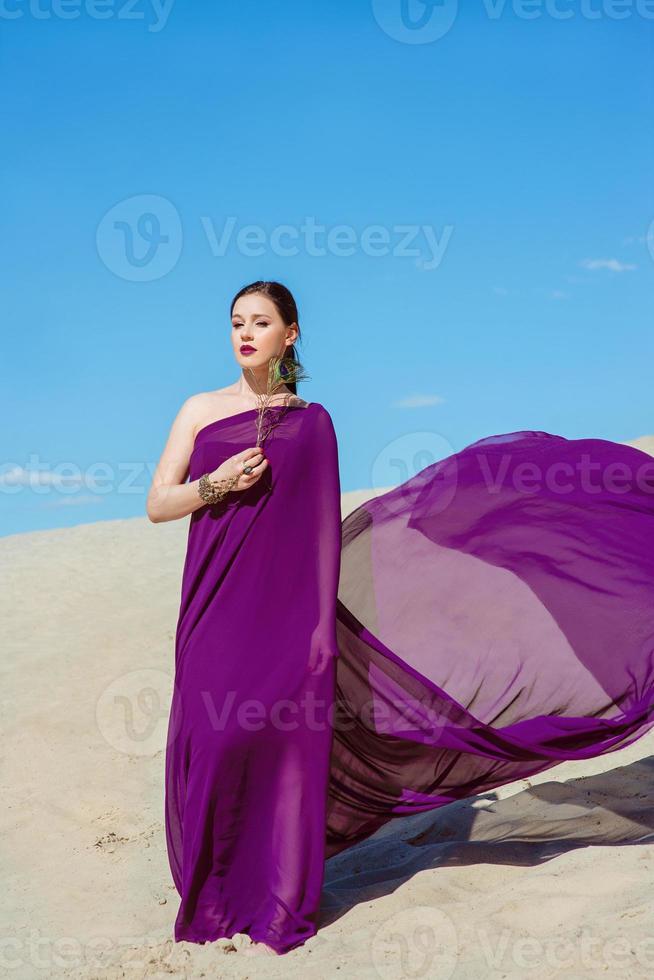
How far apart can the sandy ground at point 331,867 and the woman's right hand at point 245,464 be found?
66.0 inches

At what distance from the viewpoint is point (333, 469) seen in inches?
167

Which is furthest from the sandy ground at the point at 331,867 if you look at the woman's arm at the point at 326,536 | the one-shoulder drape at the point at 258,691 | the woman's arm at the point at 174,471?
the woman's arm at the point at 174,471

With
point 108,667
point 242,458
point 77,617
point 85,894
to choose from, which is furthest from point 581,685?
point 77,617

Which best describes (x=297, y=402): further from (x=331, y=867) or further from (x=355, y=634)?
(x=331, y=867)

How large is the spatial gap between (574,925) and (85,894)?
2.80 m

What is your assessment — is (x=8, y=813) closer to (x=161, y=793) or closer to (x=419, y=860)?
(x=161, y=793)

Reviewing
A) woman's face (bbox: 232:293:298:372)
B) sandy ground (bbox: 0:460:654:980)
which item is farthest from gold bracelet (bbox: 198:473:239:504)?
sandy ground (bbox: 0:460:654:980)

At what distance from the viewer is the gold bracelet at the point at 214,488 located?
13.4 ft

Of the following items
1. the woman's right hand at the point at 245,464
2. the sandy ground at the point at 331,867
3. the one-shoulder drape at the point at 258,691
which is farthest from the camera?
the woman's right hand at the point at 245,464

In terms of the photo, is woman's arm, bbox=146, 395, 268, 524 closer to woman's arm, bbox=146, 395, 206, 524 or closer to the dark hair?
woman's arm, bbox=146, 395, 206, 524

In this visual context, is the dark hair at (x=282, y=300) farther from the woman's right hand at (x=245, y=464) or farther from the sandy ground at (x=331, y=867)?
the sandy ground at (x=331, y=867)

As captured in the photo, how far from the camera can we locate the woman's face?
14.1 ft

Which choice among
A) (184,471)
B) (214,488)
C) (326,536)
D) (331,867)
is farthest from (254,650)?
(331,867)

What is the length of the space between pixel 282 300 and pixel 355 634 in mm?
1415
